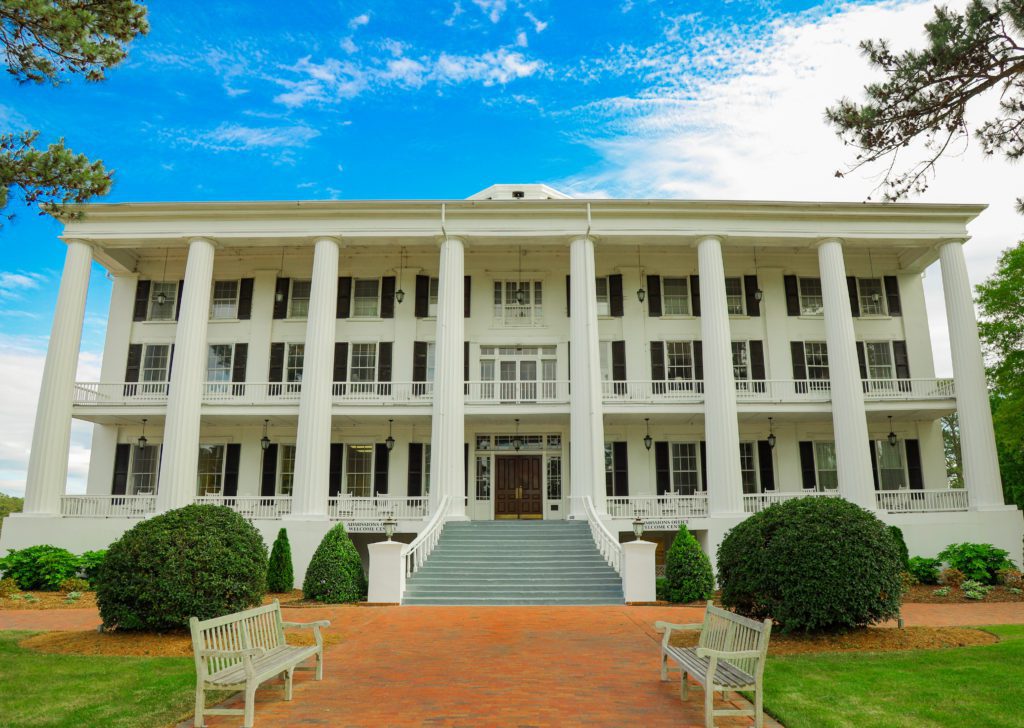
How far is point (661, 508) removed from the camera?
22.6 metres

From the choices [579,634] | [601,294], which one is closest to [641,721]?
[579,634]

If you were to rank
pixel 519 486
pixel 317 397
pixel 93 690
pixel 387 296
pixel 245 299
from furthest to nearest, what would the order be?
pixel 245 299 < pixel 387 296 < pixel 519 486 < pixel 317 397 < pixel 93 690

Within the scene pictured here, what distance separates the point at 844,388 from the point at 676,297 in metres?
6.61

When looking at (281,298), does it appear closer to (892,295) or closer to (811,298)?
(811,298)

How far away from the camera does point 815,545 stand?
10.7 meters

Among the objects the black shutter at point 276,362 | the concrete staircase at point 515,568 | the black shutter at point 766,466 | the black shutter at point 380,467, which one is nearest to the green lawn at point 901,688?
the concrete staircase at point 515,568

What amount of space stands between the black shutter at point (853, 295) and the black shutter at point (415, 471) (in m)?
16.4

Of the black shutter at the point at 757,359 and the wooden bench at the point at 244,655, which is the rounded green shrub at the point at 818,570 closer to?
the wooden bench at the point at 244,655

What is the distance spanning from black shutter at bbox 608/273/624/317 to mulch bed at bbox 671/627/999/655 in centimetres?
1598

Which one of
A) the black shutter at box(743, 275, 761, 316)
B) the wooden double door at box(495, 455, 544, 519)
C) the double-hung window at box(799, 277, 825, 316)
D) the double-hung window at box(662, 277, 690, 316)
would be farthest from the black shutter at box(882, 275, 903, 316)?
the wooden double door at box(495, 455, 544, 519)

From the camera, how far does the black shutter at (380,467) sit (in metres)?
25.1

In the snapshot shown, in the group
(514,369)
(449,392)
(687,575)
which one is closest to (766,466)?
(514,369)

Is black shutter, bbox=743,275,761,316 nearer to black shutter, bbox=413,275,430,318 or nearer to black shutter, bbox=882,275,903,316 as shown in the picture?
black shutter, bbox=882,275,903,316

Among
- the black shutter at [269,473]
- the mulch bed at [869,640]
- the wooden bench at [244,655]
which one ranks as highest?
the black shutter at [269,473]
